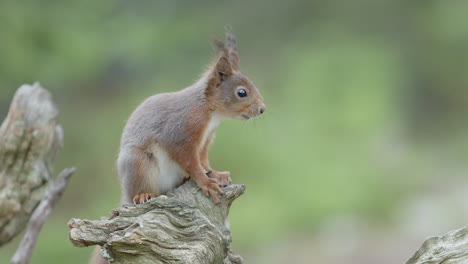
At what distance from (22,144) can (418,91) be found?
5.96 m

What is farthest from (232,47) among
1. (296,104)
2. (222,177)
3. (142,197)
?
(296,104)

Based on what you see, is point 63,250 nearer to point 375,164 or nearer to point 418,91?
point 375,164

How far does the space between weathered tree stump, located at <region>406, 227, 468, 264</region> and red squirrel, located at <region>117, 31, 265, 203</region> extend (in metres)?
0.72

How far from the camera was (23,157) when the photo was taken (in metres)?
2.64

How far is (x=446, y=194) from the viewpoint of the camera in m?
6.21

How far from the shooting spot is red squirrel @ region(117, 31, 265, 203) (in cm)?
244

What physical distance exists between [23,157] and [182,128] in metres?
0.66

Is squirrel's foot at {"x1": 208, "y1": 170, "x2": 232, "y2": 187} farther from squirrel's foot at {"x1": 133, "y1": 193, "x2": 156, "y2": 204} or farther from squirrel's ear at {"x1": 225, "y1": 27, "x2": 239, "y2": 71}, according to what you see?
squirrel's ear at {"x1": 225, "y1": 27, "x2": 239, "y2": 71}

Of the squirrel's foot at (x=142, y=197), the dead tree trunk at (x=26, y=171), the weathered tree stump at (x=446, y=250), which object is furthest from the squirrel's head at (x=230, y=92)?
the weathered tree stump at (x=446, y=250)

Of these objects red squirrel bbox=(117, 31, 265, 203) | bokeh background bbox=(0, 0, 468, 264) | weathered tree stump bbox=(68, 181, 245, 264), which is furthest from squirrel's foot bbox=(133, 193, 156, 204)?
bokeh background bbox=(0, 0, 468, 264)

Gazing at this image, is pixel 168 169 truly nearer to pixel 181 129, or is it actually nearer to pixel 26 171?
pixel 181 129

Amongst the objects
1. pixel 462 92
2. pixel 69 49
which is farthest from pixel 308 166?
pixel 462 92

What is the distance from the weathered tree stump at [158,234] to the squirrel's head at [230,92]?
17.4 inches

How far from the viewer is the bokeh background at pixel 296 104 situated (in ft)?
15.9
